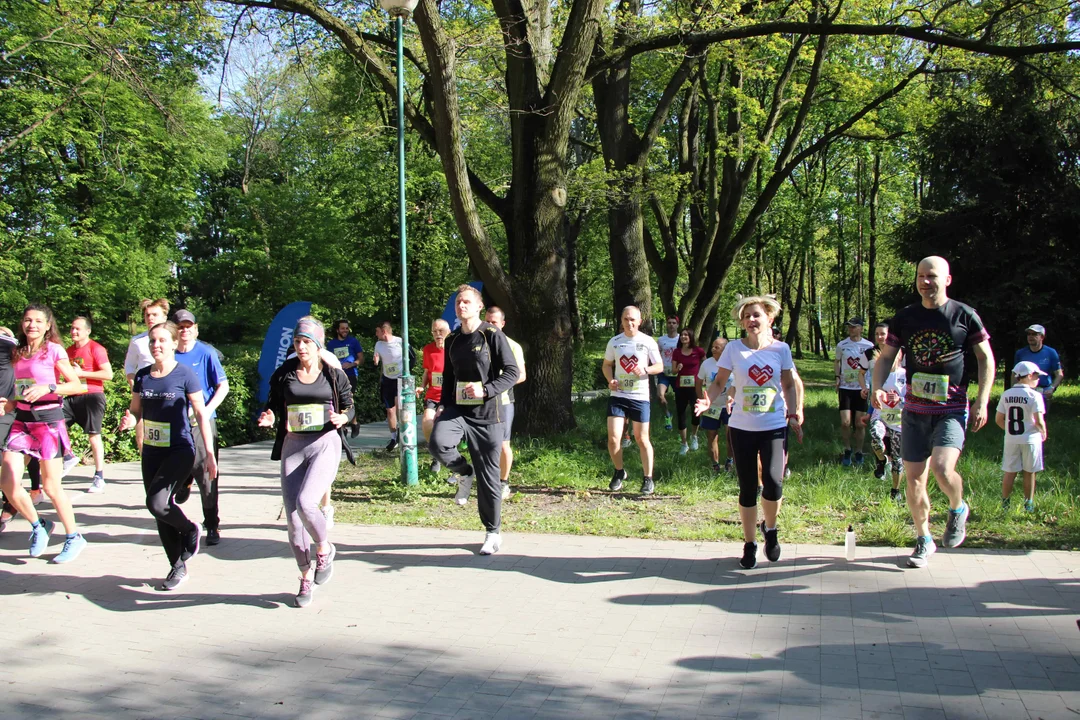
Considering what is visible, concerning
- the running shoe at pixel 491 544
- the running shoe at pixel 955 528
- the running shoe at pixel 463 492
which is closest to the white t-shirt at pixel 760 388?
the running shoe at pixel 955 528

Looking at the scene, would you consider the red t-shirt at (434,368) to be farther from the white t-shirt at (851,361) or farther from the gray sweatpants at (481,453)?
the white t-shirt at (851,361)

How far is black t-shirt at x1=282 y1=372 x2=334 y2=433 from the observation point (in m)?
5.33

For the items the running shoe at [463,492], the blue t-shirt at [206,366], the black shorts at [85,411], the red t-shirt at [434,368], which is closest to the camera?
the blue t-shirt at [206,366]

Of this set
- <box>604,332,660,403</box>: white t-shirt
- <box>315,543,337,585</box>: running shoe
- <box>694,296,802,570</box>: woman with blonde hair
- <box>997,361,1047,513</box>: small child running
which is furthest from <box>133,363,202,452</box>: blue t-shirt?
<box>997,361,1047,513</box>: small child running

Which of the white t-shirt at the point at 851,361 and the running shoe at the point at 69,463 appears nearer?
the running shoe at the point at 69,463

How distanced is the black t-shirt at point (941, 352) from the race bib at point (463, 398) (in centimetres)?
315

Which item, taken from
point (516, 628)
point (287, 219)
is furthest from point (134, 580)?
point (287, 219)

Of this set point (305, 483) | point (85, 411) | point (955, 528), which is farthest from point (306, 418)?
point (85, 411)

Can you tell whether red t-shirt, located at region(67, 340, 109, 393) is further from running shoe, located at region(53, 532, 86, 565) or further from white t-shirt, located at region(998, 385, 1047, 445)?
white t-shirt, located at region(998, 385, 1047, 445)

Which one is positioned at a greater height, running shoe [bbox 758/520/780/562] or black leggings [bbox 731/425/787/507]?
black leggings [bbox 731/425/787/507]

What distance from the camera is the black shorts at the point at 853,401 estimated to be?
404 inches

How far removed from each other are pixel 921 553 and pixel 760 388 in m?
1.68

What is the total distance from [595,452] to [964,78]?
12.6m

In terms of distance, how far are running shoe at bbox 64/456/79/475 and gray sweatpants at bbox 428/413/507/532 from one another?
5501 millimetres
